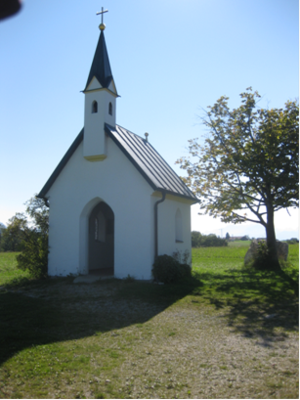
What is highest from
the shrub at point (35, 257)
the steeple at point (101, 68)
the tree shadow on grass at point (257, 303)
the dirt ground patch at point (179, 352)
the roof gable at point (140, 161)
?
the steeple at point (101, 68)

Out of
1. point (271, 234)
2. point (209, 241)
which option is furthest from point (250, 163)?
point (209, 241)

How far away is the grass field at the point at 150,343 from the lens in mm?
4691

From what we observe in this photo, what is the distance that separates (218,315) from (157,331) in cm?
209

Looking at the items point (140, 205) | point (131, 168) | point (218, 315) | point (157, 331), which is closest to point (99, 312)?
point (157, 331)

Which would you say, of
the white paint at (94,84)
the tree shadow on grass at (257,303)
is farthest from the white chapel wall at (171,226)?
the white paint at (94,84)

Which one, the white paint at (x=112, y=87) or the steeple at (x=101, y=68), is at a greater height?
the steeple at (x=101, y=68)

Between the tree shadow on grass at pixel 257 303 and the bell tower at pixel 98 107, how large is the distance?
7567mm

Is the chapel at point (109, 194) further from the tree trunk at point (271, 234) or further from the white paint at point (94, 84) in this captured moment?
the tree trunk at point (271, 234)

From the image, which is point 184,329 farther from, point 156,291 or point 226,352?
point 156,291

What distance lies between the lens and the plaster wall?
Answer: 14055 mm

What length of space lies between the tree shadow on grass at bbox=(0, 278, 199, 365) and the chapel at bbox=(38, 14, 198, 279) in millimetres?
1517

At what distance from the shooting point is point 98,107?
15.9 meters

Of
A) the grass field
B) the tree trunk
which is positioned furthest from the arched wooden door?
the tree trunk

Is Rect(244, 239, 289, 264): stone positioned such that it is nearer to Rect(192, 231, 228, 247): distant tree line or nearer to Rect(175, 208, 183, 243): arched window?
Rect(175, 208, 183, 243): arched window
